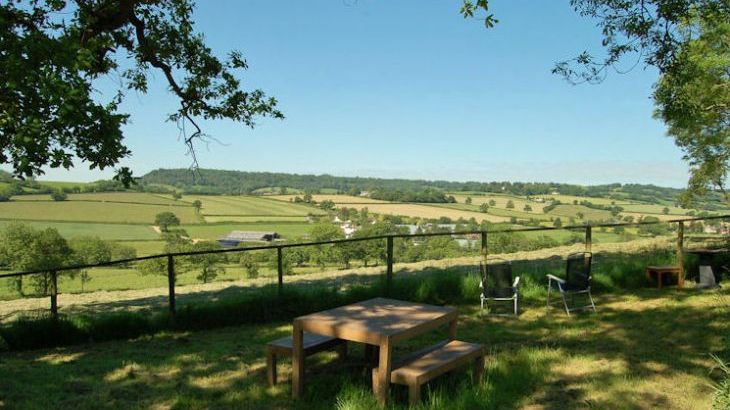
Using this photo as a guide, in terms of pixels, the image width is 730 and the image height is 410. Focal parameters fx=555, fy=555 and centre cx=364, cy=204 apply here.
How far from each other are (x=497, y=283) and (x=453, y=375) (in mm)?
3696

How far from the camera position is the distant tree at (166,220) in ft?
110

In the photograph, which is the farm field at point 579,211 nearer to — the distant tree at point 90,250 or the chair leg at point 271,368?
the distant tree at point 90,250

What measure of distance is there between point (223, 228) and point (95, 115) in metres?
29.0

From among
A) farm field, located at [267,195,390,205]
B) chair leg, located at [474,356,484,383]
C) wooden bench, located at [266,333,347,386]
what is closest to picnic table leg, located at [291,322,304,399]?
wooden bench, located at [266,333,347,386]

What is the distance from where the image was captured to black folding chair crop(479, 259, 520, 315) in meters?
8.00

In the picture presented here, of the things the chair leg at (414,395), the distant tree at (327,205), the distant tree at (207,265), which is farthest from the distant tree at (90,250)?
the distant tree at (327,205)

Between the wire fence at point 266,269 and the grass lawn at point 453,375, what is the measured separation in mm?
2478

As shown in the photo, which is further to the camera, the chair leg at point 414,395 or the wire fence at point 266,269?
the wire fence at point 266,269

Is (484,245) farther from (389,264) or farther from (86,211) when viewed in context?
(86,211)

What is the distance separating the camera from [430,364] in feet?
14.0

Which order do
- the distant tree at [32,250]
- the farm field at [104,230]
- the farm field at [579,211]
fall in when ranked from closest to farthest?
1. the distant tree at [32,250]
2. the farm field at [579,211]
3. the farm field at [104,230]

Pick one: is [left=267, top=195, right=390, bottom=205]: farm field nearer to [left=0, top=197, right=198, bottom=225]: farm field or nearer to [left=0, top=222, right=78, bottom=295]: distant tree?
[left=0, top=197, right=198, bottom=225]: farm field

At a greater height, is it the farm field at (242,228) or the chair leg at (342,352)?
the chair leg at (342,352)

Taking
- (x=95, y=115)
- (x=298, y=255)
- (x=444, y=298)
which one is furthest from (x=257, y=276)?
(x=95, y=115)
